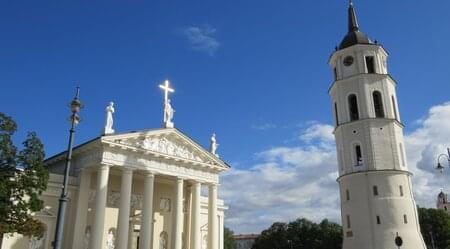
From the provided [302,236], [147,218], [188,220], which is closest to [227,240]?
[302,236]

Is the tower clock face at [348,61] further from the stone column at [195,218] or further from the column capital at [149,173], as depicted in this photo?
the column capital at [149,173]

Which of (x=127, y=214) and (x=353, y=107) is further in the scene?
(x=353, y=107)

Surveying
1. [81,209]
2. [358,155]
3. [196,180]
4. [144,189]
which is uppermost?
[358,155]

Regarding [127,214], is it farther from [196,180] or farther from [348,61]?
[348,61]

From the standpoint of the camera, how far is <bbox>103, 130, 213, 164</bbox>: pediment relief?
27.6 metres

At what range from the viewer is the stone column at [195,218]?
29.1 metres

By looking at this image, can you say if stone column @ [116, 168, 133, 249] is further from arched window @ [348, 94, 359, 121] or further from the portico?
arched window @ [348, 94, 359, 121]

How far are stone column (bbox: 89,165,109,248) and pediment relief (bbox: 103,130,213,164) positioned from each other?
7.10 feet

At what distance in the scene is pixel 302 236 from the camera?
238 ft

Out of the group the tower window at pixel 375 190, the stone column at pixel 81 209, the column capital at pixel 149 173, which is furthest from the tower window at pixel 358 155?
the stone column at pixel 81 209

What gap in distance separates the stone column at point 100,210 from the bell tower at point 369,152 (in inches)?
869

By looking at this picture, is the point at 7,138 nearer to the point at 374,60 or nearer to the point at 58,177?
the point at 58,177

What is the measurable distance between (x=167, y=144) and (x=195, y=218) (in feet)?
A: 18.0

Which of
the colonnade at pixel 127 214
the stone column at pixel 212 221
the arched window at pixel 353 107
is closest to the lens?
the colonnade at pixel 127 214
